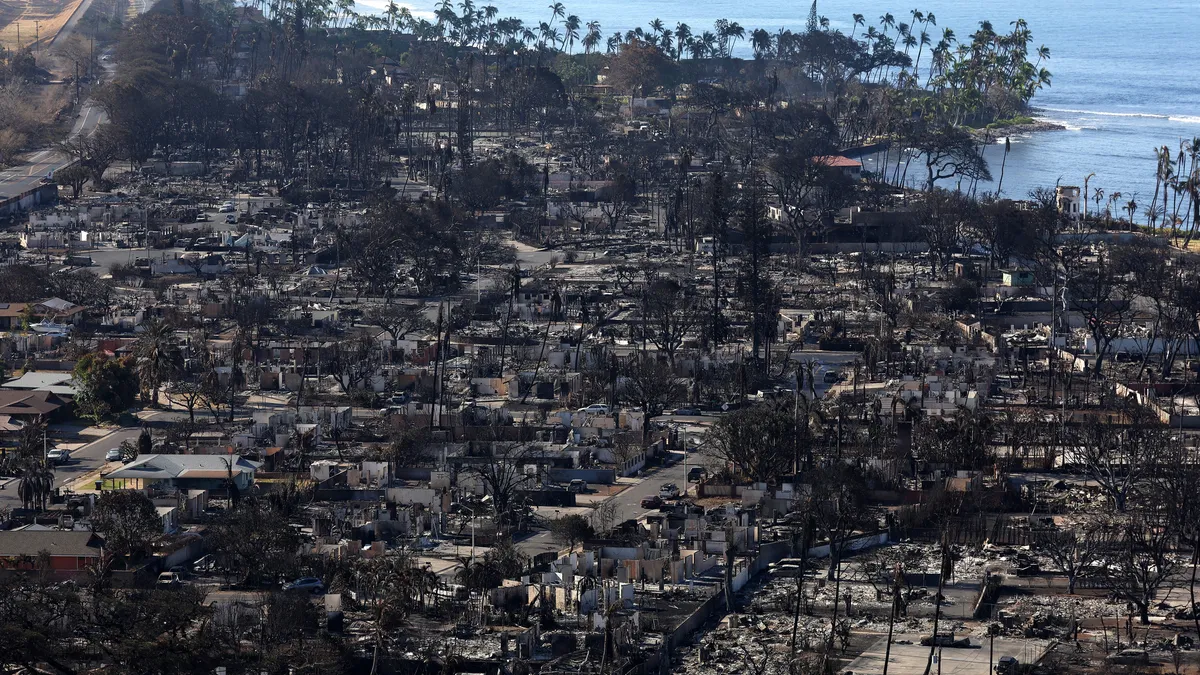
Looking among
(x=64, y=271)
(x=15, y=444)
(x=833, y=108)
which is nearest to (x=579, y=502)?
(x=15, y=444)

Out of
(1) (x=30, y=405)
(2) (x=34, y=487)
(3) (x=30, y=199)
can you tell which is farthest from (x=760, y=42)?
(2) (x=34, y=487)

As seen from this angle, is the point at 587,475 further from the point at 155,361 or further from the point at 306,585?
the point at 155,361

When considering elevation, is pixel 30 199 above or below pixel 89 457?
above

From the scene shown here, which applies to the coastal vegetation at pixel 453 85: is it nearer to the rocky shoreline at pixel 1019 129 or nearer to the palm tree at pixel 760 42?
the palm tree at pixel 760 42

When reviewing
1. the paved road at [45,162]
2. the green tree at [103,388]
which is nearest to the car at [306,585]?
the green tree at [103,388]

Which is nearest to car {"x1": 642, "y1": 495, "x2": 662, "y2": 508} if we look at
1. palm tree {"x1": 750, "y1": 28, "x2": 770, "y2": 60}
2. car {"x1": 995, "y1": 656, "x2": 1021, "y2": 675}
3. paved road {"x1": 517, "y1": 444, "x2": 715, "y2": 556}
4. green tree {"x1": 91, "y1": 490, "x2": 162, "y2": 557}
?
paved road {"x1": 517, "y1": 444, "x2": 715, "y2": 556}

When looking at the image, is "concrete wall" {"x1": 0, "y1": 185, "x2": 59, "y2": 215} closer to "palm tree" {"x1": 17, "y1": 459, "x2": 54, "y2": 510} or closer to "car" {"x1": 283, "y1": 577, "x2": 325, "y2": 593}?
"palm tree" {"x1": 17, "y1": 459, "x2": 54, "y2": 510}

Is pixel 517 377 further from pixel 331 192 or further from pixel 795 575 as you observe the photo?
pixel 331 192
